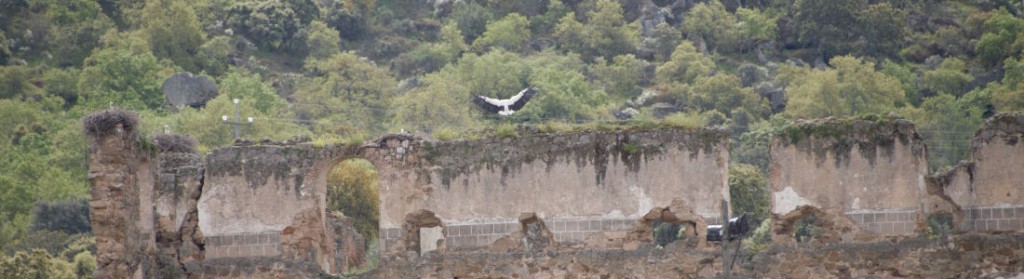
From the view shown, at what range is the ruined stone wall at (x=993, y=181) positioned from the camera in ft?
150

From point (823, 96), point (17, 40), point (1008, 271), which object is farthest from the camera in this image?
point (17, 40)

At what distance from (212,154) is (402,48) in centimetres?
5864

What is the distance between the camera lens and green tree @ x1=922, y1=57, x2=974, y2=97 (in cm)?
8925

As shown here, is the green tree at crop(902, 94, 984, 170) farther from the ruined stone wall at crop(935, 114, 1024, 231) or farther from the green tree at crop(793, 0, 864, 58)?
the ruined stone wall at crop(935, 114, 1024, 231)

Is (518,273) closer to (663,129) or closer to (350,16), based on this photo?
(663,129)

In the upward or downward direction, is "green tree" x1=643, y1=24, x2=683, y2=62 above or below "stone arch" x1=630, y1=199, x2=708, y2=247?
above

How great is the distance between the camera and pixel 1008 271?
45438mm

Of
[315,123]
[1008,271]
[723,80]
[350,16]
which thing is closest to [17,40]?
[350,16]

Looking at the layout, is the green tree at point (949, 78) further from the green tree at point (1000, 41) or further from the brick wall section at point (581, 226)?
the brick wall section at point (581, 226)

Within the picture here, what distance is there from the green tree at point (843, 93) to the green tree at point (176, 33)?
26.1m

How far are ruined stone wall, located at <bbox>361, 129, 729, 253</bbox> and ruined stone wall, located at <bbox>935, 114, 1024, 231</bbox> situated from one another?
13.3ft

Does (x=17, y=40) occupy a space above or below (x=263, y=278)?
above

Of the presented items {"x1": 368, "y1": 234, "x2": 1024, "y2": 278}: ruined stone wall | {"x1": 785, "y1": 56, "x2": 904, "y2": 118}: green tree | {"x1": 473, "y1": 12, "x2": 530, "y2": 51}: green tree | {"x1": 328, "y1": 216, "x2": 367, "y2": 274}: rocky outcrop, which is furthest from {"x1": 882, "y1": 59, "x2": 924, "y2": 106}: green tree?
{"x1": 368, "y1": 234, "x2": 1024, "y2": 278}: ruined stone wall

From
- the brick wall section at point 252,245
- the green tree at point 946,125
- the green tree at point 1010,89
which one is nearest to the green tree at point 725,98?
the green tree at point 946,125
